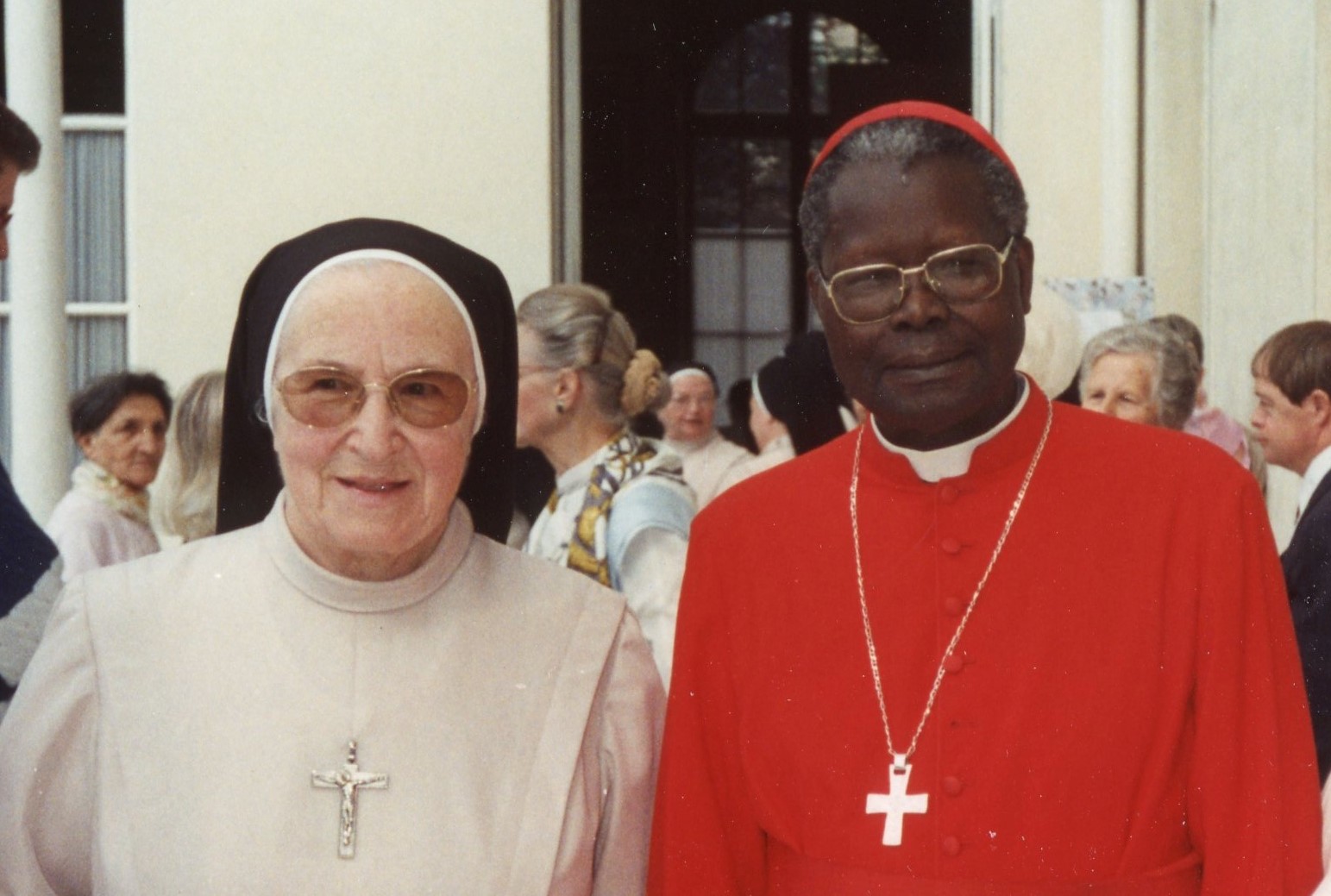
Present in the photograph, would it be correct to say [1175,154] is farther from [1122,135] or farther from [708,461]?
[708,461]

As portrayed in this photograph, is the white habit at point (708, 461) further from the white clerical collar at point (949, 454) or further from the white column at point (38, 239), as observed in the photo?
the white clerical collar at point (949, 454)

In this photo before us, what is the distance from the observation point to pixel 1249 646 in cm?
224

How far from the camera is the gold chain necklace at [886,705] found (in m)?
2.34

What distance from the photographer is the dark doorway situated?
14.9 meters

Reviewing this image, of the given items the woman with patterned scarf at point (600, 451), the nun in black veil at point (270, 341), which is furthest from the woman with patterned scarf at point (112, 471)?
the nun in black veil at point (270, 341)

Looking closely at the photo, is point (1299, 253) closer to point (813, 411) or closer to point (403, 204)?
point (813, 411)

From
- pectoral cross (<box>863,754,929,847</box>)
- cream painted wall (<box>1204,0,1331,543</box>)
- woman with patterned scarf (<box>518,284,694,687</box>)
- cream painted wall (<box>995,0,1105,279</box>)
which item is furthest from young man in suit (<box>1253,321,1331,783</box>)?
cream painted wall (<box>995,0,1105,279</box>)

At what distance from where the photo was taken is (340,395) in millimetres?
2338

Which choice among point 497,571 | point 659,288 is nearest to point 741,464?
point 497,571

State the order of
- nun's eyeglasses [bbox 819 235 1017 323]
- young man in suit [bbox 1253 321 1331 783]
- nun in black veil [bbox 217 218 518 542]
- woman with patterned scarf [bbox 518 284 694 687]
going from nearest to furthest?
nun's eyeglasses [bbox 819 235 1017 323], nun in black veil [bbox 217 218 518 542], woman with patterned scarf [bbox 518 284 694 687], young man in suit [bbox 1253 321 1331 783]

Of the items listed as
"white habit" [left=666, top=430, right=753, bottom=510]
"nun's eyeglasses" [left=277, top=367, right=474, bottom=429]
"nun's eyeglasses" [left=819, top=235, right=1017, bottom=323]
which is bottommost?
"white habit" [left=666, top=430, right=753, bottom=510]

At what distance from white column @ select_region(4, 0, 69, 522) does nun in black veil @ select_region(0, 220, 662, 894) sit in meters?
3.60

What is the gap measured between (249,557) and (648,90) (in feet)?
41.5

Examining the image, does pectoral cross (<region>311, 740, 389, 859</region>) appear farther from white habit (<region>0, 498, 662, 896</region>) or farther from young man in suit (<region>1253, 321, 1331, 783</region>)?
young man in suit (<region>1253, 321, 1331, 783</region>)
